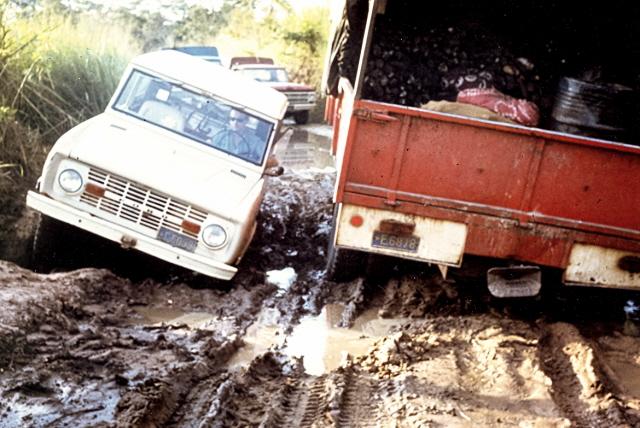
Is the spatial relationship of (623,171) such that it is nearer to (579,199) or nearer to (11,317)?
(579,199)

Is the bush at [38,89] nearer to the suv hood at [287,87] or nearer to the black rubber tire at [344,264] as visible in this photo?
the black rubber tire at [344,264]

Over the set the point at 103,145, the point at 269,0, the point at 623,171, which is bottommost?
the point at 269,0

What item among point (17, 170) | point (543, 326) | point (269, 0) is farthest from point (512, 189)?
point (269, 0)

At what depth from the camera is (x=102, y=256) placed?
7.34 meters

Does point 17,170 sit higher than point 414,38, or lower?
lower

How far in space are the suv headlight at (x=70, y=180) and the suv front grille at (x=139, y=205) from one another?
7 centimetres

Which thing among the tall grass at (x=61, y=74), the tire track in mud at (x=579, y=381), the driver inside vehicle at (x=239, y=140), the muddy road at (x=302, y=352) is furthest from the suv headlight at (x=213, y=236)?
the tall grass at (x=61, y=74)

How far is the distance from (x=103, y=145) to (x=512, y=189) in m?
3.33

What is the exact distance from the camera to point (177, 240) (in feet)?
21.6

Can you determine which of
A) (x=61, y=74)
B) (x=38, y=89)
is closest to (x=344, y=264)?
(x=38, y=89)

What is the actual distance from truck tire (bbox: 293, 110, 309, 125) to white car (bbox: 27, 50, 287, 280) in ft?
48.2

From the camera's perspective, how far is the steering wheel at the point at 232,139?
7.58 m

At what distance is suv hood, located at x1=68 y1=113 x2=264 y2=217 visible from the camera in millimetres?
6574

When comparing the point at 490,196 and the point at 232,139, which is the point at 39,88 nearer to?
the point at 232,139
